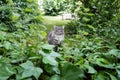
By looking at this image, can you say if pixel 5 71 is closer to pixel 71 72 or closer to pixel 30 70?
pixel 30 70

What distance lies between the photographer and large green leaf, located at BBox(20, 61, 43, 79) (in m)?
1.84

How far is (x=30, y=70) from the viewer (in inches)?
73.7

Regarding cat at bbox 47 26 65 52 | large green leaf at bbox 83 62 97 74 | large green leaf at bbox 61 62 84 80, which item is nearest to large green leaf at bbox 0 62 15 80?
large green leaf at bbox 61 62 84 80

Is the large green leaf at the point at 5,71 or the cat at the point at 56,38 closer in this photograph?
the large green leaf at the point at 5,71

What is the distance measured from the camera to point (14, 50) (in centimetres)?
223

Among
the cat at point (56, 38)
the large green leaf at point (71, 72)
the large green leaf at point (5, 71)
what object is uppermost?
the large green leaf at point (5, 71)

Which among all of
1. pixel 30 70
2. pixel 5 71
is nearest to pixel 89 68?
pixel 30 70

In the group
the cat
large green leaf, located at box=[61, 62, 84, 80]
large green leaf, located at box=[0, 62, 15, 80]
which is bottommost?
the cat

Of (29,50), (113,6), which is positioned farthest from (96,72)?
(113,6)

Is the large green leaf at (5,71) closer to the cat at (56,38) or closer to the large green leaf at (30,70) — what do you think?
the large green leaf at (30,70)

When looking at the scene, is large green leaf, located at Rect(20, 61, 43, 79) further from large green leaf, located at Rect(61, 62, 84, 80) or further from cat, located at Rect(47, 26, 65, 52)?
cat, located at Rect(47, 26, 65, 52)

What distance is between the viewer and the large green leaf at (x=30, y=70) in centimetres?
184

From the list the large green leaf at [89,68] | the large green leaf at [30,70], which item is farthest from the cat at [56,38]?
the large green leaf at [30,70]

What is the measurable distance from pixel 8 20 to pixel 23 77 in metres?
4.07
